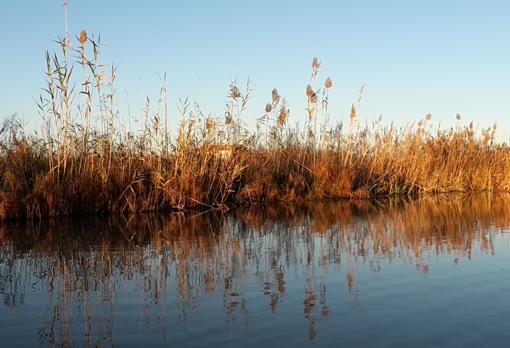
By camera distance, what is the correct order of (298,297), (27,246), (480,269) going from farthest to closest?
(27,246), (480,269), (298,297)

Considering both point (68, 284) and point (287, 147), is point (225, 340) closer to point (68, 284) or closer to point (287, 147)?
point (68, 284)

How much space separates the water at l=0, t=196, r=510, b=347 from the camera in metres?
2.28

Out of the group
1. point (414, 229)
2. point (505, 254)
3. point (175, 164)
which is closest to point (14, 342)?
point (505, 254)

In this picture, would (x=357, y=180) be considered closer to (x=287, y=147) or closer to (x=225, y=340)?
(x=287, y=147)

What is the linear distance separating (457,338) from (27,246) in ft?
12.5

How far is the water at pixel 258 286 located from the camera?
228cm

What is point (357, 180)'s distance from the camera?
38.0 ft

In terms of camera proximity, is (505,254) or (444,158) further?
(444,158)

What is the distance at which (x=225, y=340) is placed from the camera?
7.19 feet

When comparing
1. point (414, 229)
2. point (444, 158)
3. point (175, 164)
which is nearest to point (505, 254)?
point (414, 229)

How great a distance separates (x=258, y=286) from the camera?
3113 millimetres

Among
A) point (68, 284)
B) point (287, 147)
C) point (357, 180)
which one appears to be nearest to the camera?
point (68, 284)

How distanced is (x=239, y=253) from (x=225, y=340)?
2.06 metres

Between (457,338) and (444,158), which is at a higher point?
(444,158)
